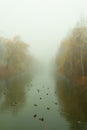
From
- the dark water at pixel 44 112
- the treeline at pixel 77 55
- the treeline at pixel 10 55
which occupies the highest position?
the treeline at pixel 10 55

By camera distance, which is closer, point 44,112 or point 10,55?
point 44,112

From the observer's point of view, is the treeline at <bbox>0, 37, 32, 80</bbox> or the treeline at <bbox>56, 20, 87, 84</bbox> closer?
the treeline at <bbox>56, 20, 87, 84</bbox>

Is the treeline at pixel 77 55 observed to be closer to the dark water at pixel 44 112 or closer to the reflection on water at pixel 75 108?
the reflection on water at pixel 75 108

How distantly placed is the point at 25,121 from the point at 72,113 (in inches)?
210

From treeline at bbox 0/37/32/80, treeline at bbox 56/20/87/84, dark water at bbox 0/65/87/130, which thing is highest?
treeline at bbox 0/37/32/80

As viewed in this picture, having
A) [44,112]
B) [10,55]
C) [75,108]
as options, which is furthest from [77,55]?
[44,112]

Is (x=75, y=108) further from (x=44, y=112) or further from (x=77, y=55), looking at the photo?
(x=77, y=55)

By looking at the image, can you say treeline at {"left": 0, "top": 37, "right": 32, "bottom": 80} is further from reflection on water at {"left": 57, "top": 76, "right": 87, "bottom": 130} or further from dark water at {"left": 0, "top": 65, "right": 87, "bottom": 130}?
dark water at {"left": 0, "top": 65, "right": 87, "bottom": 130}

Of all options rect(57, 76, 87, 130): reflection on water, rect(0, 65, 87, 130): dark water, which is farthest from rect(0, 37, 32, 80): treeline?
rect(0, 65, 87, 130): dark water

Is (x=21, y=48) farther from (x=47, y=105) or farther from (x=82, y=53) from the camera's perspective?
(x=47, y=105)

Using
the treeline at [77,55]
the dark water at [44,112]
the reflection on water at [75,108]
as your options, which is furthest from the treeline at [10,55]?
the dark water at [44,112]

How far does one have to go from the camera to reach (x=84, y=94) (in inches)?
1574

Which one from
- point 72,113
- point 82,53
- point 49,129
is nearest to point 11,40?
point 82,53

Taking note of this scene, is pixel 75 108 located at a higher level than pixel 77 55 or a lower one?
lower
